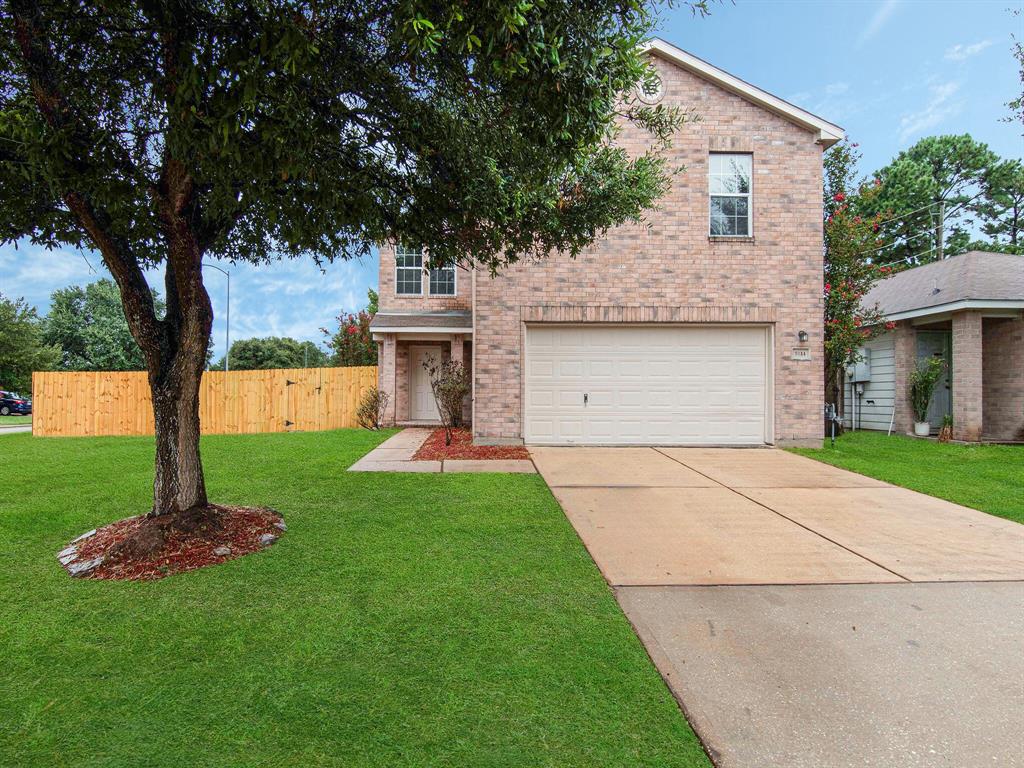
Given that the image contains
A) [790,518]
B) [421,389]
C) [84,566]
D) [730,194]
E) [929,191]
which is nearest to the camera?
[84,566]

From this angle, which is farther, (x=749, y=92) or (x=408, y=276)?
(x=408, y=276)

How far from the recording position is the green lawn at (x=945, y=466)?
623 centimetres

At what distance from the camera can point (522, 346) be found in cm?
966

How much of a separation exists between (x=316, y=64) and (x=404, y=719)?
3.83 metres

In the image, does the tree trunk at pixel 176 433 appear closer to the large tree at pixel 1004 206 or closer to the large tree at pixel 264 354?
the large tree at pixel 1004 206

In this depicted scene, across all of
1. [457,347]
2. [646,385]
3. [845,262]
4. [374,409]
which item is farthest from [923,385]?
[374,409]

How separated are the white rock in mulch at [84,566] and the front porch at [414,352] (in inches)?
363

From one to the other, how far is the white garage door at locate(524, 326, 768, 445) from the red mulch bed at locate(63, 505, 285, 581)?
5.70m

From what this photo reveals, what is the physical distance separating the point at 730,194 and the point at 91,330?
1507 inches

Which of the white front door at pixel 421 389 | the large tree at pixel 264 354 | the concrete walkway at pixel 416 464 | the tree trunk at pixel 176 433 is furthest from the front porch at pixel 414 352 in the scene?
the large tree at pixel 264 354

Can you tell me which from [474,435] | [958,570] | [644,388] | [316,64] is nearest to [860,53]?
[644,388]

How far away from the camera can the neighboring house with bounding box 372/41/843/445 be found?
9.69m

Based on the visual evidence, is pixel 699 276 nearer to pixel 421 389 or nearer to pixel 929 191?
pixel 421 389

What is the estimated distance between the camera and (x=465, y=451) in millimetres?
9133
